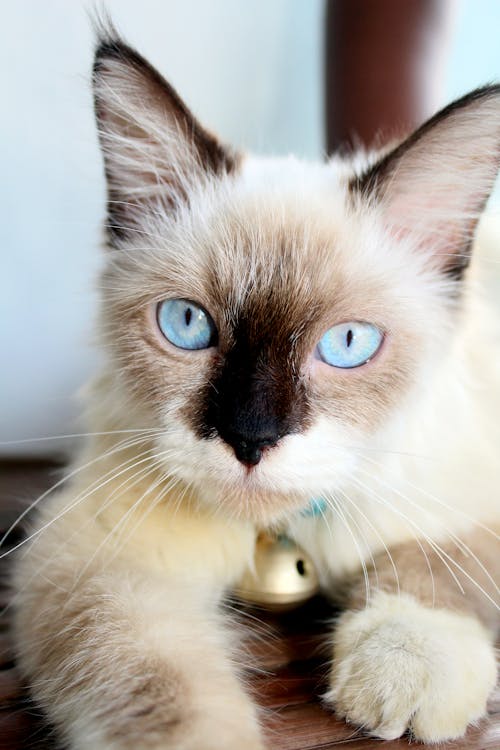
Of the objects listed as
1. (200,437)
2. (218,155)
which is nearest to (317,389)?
(200,437)

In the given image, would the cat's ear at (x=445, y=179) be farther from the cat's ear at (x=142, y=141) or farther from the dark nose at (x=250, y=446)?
the dark nose at (x=250, y=446)

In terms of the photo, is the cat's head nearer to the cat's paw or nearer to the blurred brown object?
the cat's paw

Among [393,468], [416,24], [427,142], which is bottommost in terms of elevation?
[393,468]

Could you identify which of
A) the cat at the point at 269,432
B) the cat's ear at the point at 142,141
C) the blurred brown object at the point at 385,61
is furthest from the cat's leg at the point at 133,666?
the blurred brown object at the point at 385,61

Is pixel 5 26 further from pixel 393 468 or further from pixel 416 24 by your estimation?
pixel 393 468

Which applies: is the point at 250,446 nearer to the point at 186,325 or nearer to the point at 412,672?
the point at 186,325

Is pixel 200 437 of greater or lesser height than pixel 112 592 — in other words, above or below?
above

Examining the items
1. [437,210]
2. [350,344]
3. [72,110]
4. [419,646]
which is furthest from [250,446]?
[72,110]
